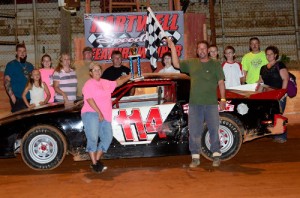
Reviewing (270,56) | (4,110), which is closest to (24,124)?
(270,56)

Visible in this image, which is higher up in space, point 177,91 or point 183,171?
point 177,91

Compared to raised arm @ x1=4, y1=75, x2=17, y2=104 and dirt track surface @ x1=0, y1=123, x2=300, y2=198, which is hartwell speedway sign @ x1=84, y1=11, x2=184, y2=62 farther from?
dirt track surface @ x1=0, y1=123, x2=300, y2=198

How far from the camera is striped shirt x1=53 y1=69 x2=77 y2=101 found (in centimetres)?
959

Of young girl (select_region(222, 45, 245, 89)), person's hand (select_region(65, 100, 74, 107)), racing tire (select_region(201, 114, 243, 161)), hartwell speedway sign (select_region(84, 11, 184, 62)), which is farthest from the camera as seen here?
hartwell speedway sign (select_region(84, 11, 184, 62))

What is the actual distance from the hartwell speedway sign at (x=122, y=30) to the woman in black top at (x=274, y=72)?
366 centimetres

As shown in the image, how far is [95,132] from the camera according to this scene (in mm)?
7977

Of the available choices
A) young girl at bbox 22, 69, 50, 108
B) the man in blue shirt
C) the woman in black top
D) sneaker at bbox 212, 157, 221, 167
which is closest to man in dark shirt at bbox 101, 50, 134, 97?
young girl at bbox 22, 69, 50, 108

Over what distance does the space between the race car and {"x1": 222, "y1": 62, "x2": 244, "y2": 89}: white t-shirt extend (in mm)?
1764

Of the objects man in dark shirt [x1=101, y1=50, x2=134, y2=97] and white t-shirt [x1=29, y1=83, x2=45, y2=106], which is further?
man in dark shirt [x1=101, y1=50, x2=134, y2=97]

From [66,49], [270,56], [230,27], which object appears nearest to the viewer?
[270,56]

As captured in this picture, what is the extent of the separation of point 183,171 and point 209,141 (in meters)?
0.91

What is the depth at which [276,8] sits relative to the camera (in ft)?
66.9

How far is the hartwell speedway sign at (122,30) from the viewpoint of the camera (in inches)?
521

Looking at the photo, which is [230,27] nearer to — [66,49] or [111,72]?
[66,49]
